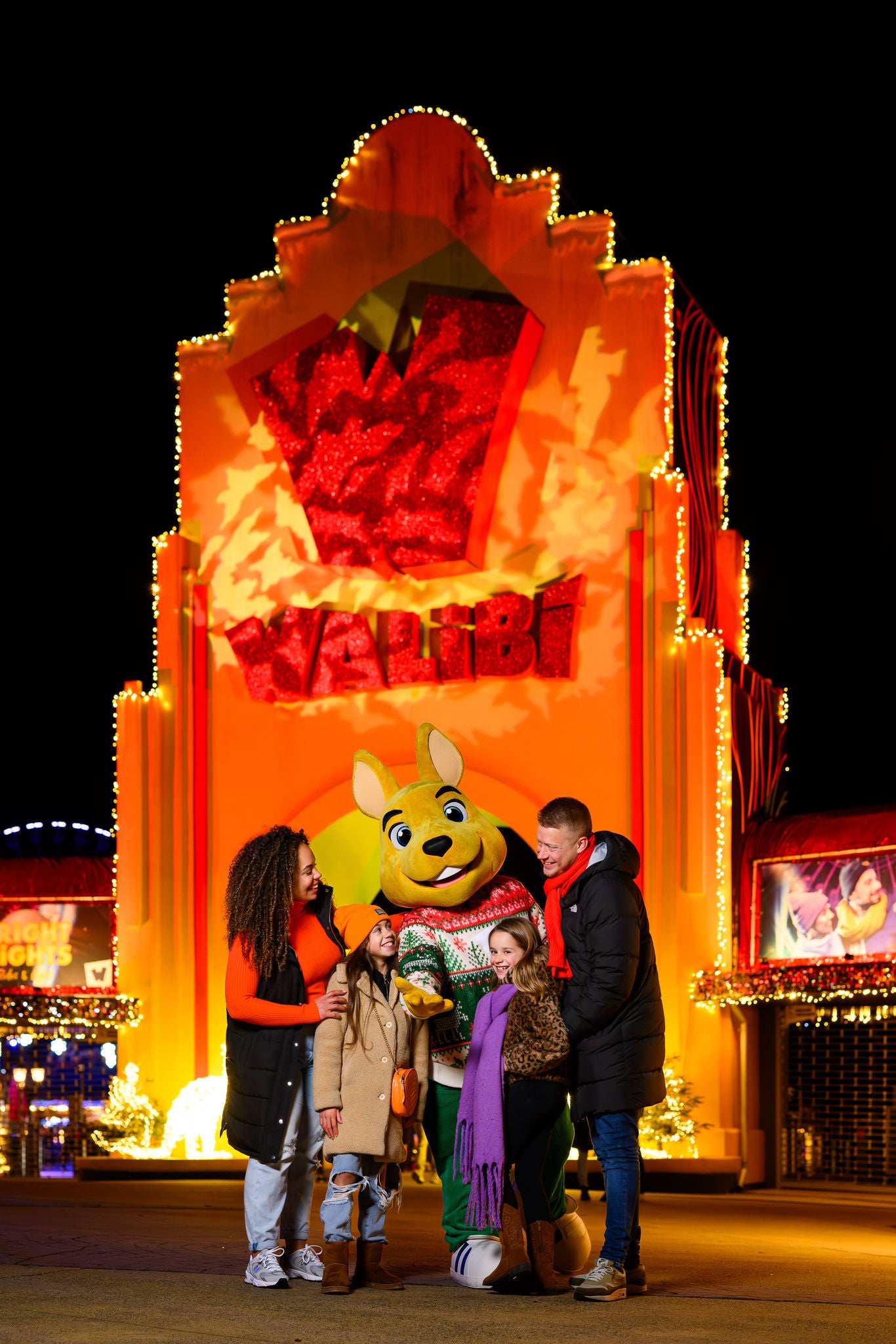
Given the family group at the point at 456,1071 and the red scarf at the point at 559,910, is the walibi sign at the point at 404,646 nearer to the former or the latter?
the family group at the point at 456,1071

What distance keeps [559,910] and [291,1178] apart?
4.55 feet

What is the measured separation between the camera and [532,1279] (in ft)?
19.7

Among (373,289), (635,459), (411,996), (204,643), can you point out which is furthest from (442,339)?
(411,996)

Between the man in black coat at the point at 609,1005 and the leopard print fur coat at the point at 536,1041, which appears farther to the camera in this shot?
the leopard print fur coat at the point at 536,1041

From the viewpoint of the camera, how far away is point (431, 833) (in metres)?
7.79

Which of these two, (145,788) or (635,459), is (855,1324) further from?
(145,788)

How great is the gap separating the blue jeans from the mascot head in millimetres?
1656

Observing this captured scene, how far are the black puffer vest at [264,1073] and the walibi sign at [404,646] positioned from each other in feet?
30.2

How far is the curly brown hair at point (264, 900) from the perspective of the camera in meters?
6.43

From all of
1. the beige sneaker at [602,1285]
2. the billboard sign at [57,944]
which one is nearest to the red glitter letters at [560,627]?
the billboard sign at [57,944]

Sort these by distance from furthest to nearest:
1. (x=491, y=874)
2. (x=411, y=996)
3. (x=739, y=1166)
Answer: (x=739, y=1166), (x=491, y=874), (x=411, y=996)

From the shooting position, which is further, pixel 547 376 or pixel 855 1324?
pixel 547 376

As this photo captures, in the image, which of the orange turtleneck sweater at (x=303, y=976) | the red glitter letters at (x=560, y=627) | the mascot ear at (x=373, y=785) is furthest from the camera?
the red glitter letters at (x=560, y=627)

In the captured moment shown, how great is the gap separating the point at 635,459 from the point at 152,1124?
24.8 feet
